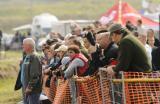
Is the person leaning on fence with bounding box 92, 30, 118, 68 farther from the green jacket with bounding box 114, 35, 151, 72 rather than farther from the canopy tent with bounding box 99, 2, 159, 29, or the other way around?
the canopy tent with bounding box 99, 2, 159, 29

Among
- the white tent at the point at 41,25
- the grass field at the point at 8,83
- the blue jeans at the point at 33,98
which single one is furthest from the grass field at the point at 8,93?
the white tent at the point at 41,25

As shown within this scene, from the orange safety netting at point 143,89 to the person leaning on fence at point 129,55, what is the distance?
0.12 metres

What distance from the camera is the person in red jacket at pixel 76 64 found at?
1313 cm

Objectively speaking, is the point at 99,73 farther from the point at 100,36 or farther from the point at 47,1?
the point at 47,1

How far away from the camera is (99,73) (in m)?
11.7

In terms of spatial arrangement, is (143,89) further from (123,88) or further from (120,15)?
(120,15)

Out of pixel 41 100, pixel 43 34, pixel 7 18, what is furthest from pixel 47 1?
pixel 41 100

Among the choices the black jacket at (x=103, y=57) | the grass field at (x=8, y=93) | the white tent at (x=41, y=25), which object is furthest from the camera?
the white tent at (x=41, y=25)

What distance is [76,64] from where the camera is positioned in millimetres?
13164

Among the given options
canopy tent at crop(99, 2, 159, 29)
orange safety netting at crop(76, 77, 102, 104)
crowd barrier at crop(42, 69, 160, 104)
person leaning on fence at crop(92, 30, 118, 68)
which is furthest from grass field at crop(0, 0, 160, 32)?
crowd barrier at crop(42, 69, 160, 104)

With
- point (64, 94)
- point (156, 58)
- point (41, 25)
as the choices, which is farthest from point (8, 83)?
point (41, 25)

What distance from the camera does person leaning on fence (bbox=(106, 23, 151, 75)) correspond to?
10.6m

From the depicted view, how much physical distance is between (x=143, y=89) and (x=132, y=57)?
56 centimetres

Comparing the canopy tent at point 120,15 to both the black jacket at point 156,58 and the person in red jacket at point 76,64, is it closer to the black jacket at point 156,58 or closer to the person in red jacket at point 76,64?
the black jacket at point 156,58
